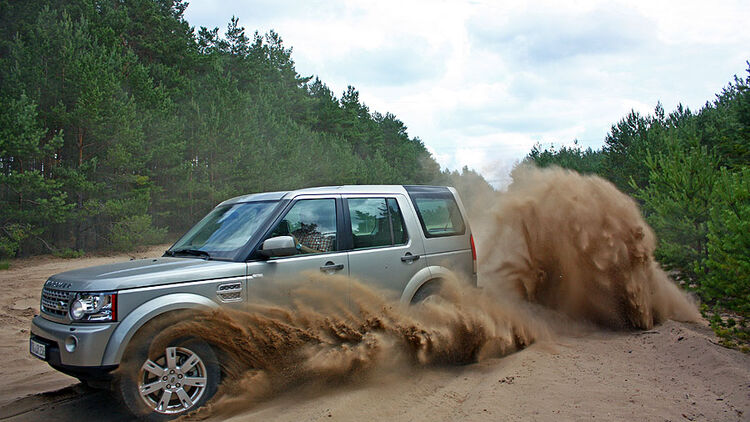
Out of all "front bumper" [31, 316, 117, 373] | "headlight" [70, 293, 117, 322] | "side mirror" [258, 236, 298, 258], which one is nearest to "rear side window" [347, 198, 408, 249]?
"side mirror" [258, 236, 298, 258]

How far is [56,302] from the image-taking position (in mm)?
4492

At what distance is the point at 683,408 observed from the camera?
4.46 m

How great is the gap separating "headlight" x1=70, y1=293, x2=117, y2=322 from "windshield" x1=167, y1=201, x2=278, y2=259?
3.63 feet

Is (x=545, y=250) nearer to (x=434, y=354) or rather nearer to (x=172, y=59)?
(x=434, y=354)

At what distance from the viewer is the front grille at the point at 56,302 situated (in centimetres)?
437

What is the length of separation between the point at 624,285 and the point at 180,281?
666 cm

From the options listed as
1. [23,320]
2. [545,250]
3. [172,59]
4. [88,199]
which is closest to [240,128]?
[172,59]

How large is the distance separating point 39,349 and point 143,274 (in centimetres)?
113

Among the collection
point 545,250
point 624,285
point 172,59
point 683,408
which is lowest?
point 683,408

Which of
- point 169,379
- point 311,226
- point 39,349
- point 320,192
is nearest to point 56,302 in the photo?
point 39,349

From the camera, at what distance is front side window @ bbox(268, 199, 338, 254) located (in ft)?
17.8

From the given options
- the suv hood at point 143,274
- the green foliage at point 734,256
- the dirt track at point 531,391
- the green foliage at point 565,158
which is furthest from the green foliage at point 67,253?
the green foliage at point 565,158

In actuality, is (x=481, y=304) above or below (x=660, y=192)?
below

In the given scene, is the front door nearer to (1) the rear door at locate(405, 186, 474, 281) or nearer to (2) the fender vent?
(2) the fender vent
